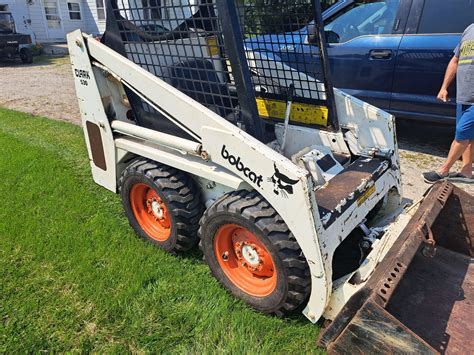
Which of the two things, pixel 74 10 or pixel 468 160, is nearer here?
pixel 468 160

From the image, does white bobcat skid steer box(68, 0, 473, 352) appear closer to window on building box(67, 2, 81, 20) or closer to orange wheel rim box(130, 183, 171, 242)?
orange wheel rim box(130, 183, 171, 242)

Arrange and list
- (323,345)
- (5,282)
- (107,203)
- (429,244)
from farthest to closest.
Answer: (107,203) < (5,282) < (429,244) < (323,345)

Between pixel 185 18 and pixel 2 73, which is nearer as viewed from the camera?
pixel 185 18

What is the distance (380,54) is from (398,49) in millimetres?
203

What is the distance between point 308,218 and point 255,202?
0.36 metres

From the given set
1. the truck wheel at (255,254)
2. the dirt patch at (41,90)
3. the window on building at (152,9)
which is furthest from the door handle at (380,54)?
the dirt patch at (41,90)

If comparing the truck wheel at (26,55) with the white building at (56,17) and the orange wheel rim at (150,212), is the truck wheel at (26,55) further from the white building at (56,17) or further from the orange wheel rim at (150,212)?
the orange wheel rim at (150,212)

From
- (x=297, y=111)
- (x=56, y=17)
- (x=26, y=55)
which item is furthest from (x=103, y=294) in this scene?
(x=56, y=17)

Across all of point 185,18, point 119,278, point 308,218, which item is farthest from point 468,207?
point 119,278

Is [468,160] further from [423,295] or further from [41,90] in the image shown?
[41,90]

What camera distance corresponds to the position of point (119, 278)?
2.71 metres

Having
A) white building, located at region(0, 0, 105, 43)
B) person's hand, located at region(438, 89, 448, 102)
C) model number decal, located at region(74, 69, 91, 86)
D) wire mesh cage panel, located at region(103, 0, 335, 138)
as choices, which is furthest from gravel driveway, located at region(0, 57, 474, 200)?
white building, located at region(0, 0, 105, 43)

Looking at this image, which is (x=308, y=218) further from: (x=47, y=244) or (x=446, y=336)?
(x=47, y=244)

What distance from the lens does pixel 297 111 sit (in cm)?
325
